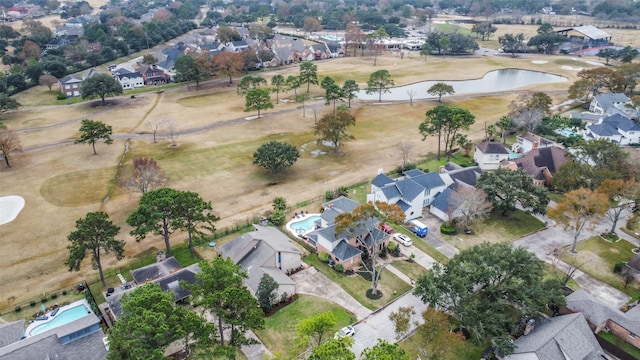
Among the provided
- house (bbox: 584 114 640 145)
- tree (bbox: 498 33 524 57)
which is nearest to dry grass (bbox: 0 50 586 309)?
house (bbox: 584 114 640 145)

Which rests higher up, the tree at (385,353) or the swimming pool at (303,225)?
the tree at (385,353)

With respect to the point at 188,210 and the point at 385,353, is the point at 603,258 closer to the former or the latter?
the point at 385,353

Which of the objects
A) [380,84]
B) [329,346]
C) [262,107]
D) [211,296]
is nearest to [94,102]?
[262,107]

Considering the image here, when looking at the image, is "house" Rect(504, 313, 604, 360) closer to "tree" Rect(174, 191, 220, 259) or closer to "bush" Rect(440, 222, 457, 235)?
"bush" Rect(440, 222, 457, 235)

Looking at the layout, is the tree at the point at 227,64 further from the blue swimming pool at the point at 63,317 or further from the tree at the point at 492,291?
the tree at the point at 492,291

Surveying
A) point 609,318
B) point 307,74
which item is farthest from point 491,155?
point 307,74

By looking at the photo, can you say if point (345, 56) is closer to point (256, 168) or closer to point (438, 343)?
point (256, 168)

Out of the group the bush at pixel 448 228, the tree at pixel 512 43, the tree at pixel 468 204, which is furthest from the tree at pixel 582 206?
the tree at pixel 512 43
